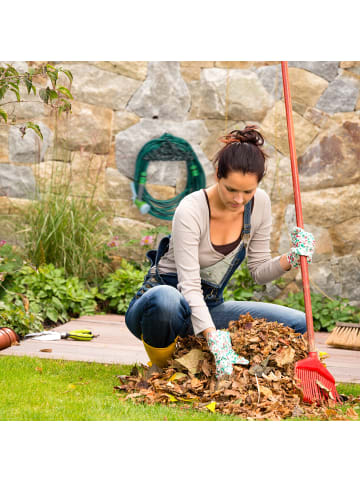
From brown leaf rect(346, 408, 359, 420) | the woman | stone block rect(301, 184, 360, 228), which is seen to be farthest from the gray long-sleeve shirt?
stone block rect(301, 184, 360, 228)

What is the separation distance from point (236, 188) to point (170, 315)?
621 mm

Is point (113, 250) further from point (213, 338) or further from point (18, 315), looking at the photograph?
point (213, 338)

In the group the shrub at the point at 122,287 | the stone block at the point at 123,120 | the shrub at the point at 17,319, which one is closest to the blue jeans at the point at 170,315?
the shrub at the point at 17,319

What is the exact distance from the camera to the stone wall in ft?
16.3

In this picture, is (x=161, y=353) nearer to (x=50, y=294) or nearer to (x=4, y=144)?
(x=50, y=294)

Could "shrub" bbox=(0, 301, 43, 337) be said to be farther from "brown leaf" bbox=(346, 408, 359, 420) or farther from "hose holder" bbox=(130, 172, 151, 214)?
"brown leaf" bbox=(346, 408, 359, 420)

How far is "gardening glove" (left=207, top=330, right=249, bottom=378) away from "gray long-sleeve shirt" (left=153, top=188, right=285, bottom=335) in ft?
0.25

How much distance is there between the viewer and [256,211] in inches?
106

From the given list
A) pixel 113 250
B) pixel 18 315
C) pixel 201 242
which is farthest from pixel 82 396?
pixel 113 250

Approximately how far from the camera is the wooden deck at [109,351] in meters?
3.19

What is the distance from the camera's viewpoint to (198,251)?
2637mm

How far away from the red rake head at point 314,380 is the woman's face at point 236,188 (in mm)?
748

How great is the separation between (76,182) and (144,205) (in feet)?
2.15

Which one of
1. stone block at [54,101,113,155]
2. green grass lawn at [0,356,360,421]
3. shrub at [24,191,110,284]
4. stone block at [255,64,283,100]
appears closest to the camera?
green grass lawn at [0,356,360,421]
